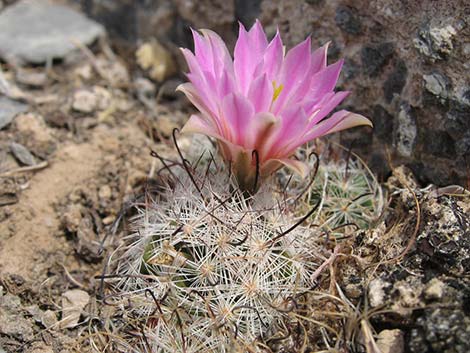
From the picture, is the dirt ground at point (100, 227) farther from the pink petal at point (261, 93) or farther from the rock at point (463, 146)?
the pink petal at point (261, 93)

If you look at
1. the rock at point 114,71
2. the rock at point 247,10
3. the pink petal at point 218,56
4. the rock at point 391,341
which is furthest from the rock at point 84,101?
the rock at point 391,341

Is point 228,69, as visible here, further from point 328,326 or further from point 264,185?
point 328,326

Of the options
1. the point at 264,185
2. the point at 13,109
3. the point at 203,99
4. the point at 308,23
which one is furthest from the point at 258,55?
the point at 13,109

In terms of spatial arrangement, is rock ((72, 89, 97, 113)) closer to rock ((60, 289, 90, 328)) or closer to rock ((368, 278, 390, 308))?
rock ((60, 289, 90, 328))

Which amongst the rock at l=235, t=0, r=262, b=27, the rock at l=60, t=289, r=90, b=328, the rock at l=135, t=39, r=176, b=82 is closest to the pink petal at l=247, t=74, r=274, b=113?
the rock at l=60, t=289, r=90, b=328

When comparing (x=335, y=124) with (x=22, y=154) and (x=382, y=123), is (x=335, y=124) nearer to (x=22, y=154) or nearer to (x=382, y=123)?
(x=382, y=123)
